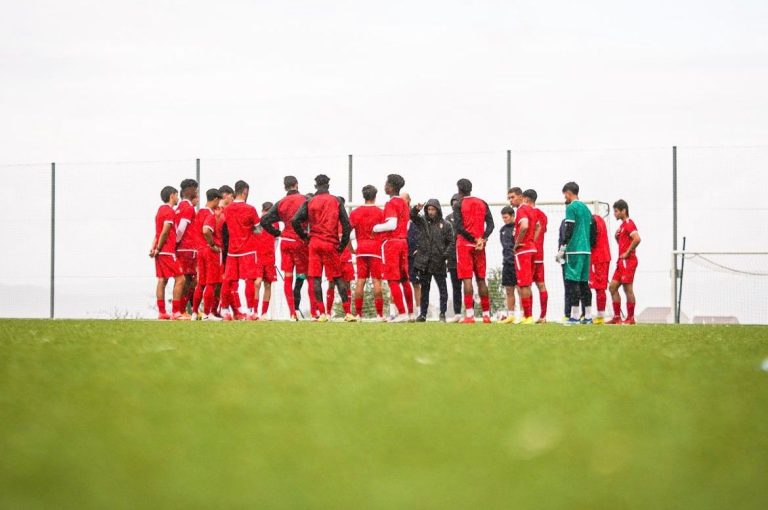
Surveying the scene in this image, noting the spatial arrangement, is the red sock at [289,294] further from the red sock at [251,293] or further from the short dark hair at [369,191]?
the short dark hair at [369,191]

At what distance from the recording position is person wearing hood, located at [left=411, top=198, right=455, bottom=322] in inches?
536

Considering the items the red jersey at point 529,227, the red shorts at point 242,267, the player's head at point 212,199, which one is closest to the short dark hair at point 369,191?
the red shorts at point 242,267

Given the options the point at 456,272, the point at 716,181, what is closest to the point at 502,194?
the point at 716,181

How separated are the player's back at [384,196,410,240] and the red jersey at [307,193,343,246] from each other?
79 centimetres

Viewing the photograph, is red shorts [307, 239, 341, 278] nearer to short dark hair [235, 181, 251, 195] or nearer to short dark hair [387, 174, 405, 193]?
short dark hair [387, 174, 405, 193]

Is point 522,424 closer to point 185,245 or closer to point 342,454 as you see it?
point 342,454

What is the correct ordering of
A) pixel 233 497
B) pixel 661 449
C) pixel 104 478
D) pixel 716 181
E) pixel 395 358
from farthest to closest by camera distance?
pixel 716 181 → pixel 395 358 → pixel 661 449 → pixel 104 478 → pixel 233 497

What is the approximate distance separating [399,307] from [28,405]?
10.8m

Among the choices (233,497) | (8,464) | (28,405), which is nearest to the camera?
(233,497)

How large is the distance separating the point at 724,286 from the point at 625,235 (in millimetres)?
6193

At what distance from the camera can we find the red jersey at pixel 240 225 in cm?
1345

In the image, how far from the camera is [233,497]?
1.43 m

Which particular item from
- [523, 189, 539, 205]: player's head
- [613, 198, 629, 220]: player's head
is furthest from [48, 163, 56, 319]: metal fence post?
[613, 198, 629, 220]: player's head

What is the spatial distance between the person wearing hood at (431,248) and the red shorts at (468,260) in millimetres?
527
